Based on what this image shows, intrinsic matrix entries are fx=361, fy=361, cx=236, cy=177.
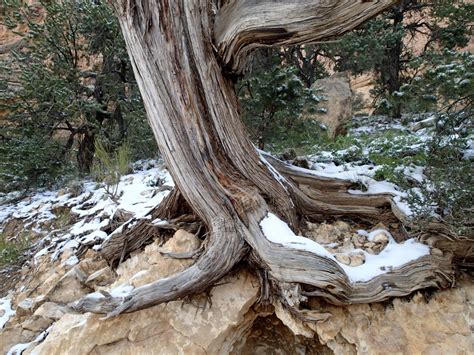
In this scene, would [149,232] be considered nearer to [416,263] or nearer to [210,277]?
[210,277]

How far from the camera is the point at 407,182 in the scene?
293cm

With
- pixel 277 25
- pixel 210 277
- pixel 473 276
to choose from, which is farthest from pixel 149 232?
pixel 473 276

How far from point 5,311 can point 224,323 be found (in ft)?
6.12

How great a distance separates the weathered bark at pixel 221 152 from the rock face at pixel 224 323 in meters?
0.15

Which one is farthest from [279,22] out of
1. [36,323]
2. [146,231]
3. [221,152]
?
[36,323]

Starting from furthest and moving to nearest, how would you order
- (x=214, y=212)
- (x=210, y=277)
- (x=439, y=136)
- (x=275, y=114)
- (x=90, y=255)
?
(x=275, y=114) → (x=90, y=255) → (x=439, y=136) → (x=214, y=212) → (x=210, y=277)

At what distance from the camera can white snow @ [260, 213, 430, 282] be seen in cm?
229

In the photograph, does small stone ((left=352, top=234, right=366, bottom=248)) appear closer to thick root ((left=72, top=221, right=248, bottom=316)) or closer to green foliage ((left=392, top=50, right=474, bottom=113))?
thick root ((left=72, top=221, right=248, bottom=316))

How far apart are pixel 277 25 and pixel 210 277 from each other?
171 cm

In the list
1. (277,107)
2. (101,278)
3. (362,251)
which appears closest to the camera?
(362,251)

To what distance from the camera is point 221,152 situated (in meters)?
2.71

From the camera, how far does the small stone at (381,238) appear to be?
2.70m

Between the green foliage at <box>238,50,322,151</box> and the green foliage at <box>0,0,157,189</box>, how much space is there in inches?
64.1

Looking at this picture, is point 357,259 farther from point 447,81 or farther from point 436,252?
point 447,81
